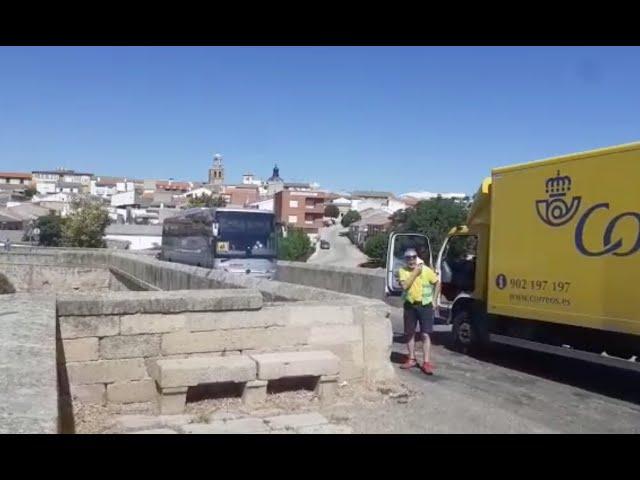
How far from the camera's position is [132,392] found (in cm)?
649

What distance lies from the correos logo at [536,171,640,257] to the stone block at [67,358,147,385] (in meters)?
5.60

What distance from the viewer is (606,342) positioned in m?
8.69

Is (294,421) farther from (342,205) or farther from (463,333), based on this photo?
(342,205)

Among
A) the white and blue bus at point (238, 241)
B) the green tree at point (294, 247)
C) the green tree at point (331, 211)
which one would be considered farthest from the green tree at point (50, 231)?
the green tree at point (331, 211)

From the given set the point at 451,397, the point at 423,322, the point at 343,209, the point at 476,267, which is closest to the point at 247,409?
the point at 451,397

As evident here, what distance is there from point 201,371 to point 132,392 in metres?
0.70

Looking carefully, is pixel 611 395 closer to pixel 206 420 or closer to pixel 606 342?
pixel 606 342

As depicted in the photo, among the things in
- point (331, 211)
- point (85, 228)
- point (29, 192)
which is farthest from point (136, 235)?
point (29, 192)

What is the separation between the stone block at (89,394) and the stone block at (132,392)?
0.06 metres

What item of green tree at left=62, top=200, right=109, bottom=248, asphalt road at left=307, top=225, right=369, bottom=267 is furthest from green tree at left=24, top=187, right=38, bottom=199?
green tree at left=62, top=200, right=109, bottom=248

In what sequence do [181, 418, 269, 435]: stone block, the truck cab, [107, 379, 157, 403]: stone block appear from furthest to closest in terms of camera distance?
the truck cab
[107, 379, 157, 403]: stone block
[181, 418, 269, 435]: stone block

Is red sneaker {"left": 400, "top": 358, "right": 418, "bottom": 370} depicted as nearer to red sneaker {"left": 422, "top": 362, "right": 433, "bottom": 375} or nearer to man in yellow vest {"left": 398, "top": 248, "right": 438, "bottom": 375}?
man in yellow vest {"left": 398, "top": 248, "right": 438, "bottom": 375}

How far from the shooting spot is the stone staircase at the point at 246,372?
633 centimetres

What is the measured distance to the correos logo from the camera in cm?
834
